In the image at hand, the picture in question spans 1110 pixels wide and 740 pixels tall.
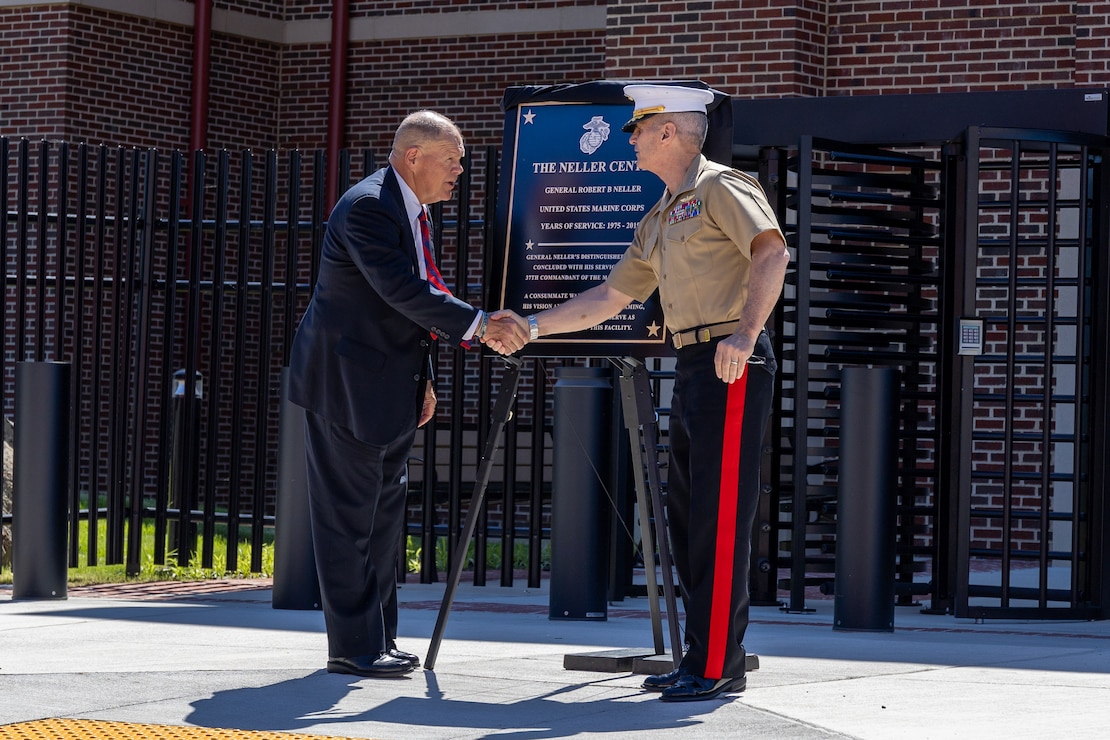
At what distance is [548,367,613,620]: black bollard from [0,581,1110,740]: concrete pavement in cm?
20

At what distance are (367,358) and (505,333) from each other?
0.48m

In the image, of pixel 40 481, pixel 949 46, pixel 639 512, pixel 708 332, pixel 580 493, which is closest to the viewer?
pixel 708 332

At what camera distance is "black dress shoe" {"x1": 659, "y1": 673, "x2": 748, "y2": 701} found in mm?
4824

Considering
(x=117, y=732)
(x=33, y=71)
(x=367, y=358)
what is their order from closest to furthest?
(x=117, y=732) < (x=367, y=358) < (x=33, y=71)

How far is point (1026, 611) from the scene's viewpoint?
25.4 ft

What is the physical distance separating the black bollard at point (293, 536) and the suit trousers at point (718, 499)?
3051 millimetres

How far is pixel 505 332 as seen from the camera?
5457 millimetres

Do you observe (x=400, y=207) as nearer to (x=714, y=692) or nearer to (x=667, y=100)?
(x=667, y=100)

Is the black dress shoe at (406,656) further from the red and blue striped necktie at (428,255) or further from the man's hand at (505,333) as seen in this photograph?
the red and blue striped necktie at (428,255)

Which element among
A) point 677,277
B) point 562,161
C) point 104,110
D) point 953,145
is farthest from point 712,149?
point 104,110

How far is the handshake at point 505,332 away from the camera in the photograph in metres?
5.45

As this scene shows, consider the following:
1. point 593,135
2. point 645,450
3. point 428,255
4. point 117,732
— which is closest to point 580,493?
point 593,135

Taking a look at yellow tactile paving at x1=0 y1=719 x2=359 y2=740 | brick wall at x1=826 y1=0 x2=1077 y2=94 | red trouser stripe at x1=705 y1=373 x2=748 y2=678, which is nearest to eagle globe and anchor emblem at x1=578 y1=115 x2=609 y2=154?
red trouser stripe at x1=705 y1=373 x2=748 y2=678

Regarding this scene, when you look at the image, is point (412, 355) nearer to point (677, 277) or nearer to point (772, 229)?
point (677, 277)
